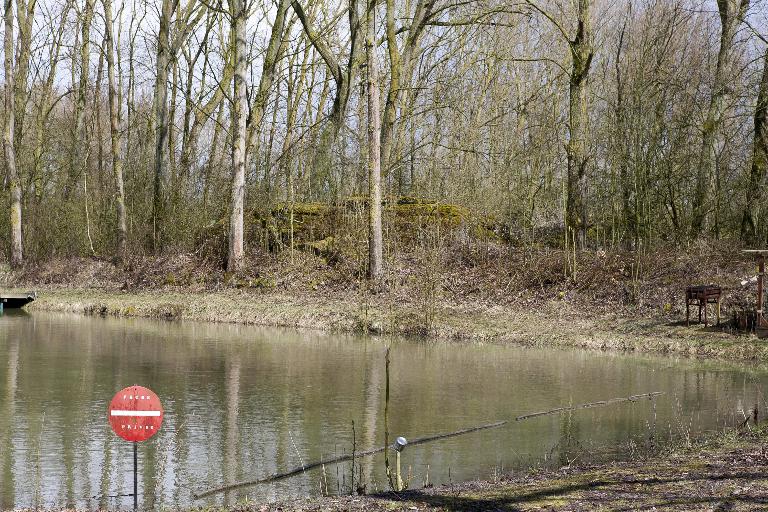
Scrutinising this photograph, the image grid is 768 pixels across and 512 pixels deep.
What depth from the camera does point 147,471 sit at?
941 centimetres

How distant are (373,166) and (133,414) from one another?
1825 centimetres

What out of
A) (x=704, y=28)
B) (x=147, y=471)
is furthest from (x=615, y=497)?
(x=704, y=28)

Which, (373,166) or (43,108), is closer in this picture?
(373,166)

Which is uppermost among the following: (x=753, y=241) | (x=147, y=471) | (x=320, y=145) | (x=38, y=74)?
(x=38, y=74)

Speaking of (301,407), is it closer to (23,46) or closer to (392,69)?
(392,69)

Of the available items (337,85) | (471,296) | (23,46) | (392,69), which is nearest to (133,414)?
(471,296)

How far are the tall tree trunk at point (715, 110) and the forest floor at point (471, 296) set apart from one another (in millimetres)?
1762

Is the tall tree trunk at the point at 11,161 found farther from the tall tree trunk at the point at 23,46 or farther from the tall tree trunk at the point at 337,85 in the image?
the tall tree trunk at the point at 337,85

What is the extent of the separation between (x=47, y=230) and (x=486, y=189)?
656 inches

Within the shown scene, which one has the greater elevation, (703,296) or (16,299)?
(703,296)

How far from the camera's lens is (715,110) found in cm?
2589

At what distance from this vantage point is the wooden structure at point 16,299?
91.4ft

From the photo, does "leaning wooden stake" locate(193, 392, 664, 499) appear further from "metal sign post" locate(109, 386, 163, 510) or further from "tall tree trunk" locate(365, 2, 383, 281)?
"tall tree trunk" locate(365, 2, 383, 281)

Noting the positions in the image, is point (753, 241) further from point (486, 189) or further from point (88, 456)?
point (88, 456)
